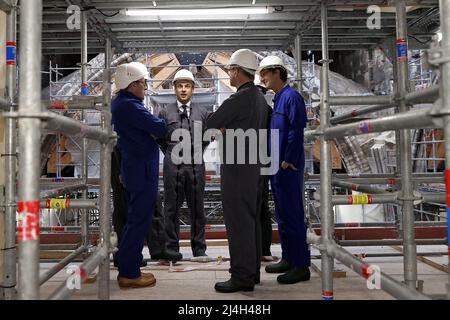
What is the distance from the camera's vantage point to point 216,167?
10.1m

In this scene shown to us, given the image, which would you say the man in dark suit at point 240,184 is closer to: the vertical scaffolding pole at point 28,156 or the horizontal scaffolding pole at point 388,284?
the horizontal scaffolding pole at point 388,284

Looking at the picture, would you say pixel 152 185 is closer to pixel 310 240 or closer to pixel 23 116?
pixel 310 240

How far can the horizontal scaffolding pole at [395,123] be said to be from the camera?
1766 millimetres

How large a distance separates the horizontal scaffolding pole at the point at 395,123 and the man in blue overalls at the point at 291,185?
1451mm

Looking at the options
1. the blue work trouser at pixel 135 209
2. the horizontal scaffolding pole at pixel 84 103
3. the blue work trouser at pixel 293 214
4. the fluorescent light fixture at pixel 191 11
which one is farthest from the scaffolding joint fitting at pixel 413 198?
the fluorescent light fixture at pixel 191 11

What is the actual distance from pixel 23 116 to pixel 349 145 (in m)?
10.9

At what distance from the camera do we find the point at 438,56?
1690 millimetres

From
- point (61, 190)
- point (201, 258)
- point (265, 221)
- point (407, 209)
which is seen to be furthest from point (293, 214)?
point (61, 190)

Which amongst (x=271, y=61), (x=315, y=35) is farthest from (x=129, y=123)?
(x=315, y=35)

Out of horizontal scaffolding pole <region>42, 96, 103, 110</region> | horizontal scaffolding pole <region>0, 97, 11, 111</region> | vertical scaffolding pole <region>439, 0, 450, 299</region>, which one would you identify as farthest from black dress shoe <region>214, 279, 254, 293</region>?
vertical scaffolding pole <region>439, 0, 450, 299</region>

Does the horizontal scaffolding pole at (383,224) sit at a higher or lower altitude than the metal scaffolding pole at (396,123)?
lower

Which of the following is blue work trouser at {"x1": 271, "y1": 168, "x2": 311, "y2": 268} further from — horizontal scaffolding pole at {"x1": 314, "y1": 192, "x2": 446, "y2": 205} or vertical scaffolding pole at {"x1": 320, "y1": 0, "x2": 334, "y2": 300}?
vertical scaffolding pole at {"x1": 320, "y1": 0, "x2": 334, "y2": 300}

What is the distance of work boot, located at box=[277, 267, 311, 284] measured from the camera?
13.6 feet
